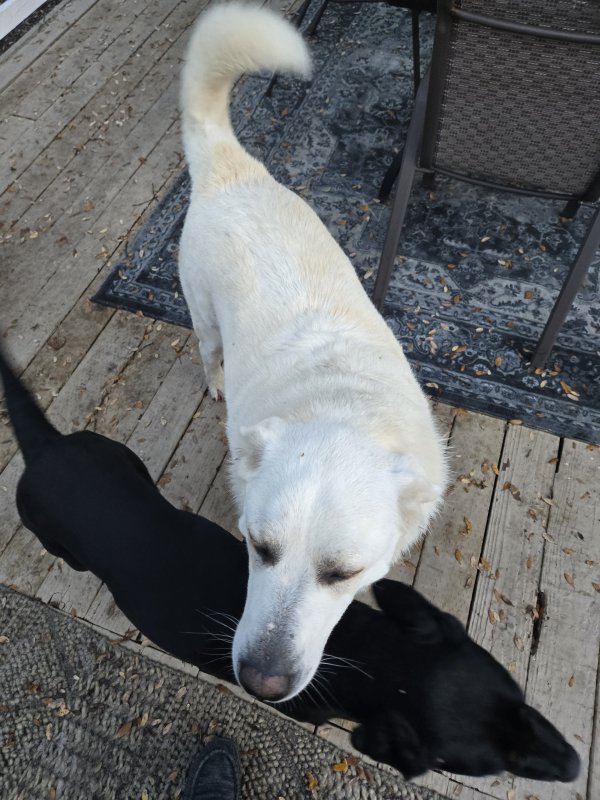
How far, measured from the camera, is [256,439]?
4.08 ft

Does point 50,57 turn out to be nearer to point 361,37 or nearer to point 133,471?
point 361,37

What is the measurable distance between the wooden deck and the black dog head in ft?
1.84

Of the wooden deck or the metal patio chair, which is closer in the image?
the metal patio chair

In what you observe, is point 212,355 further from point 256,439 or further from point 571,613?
point 571,613

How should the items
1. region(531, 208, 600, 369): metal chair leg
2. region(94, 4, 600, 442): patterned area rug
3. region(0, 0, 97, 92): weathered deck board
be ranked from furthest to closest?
region(0, 0, 97, 92): weathered deck board < region(94, 4, 600, 442): patterned area rug < region(531, 208, 600, 369): metal chair leg

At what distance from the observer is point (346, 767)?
5.42 ft

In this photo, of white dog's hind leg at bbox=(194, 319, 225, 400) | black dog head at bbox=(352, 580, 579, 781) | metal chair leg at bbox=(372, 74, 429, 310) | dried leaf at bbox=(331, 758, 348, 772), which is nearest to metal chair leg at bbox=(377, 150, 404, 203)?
metal chair leg at bbox=(372, 74, 429, 310)

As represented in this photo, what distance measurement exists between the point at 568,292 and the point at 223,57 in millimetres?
1596

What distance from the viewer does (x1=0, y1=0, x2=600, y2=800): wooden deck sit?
1.83m

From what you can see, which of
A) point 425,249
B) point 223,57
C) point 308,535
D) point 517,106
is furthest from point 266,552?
point 425,249

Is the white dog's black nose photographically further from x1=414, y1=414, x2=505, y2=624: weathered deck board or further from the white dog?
x1=414, y1=414, x2=505, y2=624: weathered deck board

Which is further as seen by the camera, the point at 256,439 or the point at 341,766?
the point at 341,766

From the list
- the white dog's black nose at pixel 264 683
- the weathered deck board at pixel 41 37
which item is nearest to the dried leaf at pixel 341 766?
the white dog's black nose at pixel 264 683

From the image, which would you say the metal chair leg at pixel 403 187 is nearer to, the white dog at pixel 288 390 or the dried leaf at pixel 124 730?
the white dog at pixel 288 390
